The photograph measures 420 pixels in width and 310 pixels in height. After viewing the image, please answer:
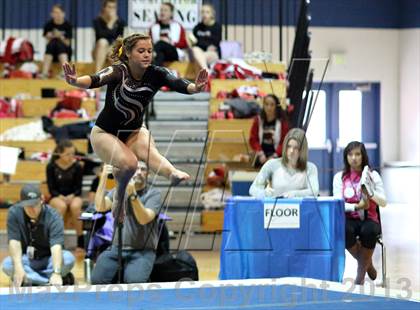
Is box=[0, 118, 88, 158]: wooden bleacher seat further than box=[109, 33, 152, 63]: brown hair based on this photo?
Yes

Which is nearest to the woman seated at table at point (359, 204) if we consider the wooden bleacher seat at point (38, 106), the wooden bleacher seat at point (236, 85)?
the wooden bleacher seat at point (236, 85)

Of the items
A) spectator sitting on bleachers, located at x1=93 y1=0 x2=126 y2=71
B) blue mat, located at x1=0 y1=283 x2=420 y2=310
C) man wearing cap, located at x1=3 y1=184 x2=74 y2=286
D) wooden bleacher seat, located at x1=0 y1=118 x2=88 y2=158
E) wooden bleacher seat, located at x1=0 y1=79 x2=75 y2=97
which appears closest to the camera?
blue mat, located at x1=0 y1=283 x2=420 y2=310

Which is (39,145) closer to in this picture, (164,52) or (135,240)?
(164,52)

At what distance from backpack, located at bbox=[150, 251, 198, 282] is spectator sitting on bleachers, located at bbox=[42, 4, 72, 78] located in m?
4.65

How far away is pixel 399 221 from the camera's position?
40.9ft

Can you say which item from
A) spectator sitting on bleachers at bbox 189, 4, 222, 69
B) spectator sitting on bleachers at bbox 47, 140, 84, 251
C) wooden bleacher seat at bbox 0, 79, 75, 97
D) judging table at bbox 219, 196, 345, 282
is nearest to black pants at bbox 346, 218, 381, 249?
judging table at bbox 219, 196, 345, 282

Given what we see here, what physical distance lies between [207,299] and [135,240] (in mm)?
1396

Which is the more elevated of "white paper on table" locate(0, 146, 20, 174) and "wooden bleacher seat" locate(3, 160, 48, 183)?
"white paper on table" locate(0, 146, 20, 174)

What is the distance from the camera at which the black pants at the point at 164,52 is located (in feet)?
33.2

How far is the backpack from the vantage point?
648 cm

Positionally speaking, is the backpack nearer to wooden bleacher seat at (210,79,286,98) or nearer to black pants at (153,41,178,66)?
wooden bleacher seat at (210,79,286,98)

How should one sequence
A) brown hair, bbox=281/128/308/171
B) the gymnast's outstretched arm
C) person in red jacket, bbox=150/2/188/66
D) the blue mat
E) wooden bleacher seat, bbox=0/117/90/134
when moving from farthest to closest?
person in red jacket, bbox=150/2/188/66, wooden bleacher seat, bbox=0/117/90/134, brown hair, bbox=281/128/308/171, the blue mat, the gymnast's outstretched arm

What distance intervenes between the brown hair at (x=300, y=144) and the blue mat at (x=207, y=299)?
3.13ft

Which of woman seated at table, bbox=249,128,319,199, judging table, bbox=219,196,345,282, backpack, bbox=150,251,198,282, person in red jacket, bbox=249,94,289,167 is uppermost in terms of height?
person in red jacket, bbox=249,94,289,167
